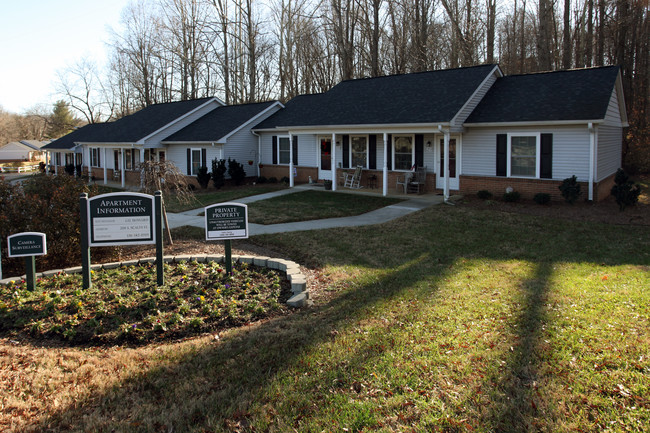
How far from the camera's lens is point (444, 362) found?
4758mm

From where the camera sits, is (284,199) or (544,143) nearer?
(544,143)

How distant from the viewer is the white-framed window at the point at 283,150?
2553 cm

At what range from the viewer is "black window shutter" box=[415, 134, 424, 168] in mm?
19719

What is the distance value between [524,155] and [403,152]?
196 inches

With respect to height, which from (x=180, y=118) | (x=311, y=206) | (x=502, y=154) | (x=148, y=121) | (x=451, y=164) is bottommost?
(x=311, y=206)

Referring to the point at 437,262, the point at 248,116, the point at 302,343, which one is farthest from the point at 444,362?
the point at 248,116

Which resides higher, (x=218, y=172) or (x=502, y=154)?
(x=502, y=154)

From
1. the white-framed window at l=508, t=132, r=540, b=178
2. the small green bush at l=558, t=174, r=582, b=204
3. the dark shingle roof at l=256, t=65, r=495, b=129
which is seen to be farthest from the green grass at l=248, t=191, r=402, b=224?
the small green bush at l=558, t=174, r=582, b=204

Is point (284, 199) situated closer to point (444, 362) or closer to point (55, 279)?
point (55, 279)

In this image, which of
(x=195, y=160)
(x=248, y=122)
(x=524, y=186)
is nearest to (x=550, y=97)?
(x=524, y=186)

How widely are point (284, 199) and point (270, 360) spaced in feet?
46.5

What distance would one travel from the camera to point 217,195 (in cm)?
2192

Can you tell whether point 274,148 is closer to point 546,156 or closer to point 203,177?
point 203,177

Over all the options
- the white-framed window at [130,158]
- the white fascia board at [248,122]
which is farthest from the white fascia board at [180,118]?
the white fascia board at [248,122]
